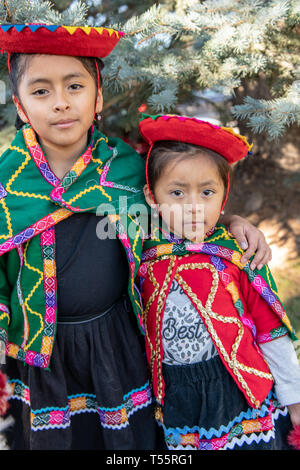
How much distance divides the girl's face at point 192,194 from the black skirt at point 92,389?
0.37m

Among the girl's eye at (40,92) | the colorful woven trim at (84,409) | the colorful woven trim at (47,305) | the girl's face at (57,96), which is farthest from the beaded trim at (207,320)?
the girl's eye at (40,92)

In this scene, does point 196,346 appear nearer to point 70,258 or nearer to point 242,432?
point 242,432

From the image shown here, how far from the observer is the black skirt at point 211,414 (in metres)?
1.34

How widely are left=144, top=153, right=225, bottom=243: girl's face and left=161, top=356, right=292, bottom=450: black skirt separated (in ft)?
1.46

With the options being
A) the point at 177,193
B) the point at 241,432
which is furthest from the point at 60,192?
the point at 241,432

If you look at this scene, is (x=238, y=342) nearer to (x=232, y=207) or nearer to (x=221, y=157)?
(x=221, y=157)

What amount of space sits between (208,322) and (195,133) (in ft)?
1.96

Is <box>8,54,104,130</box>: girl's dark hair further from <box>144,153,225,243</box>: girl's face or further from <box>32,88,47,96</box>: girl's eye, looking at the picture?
<box>144,153,225,243</box>: girl's face

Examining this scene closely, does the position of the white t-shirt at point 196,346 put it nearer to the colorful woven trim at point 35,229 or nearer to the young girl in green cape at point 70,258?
the young girl in green cape at point 70,258

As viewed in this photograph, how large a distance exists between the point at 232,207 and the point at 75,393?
251 cm

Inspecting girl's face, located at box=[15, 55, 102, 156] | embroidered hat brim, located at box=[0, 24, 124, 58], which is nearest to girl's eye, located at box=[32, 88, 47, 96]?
girl's face, located at box=[15, 55, 102, 156]

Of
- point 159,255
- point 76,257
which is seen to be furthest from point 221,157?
point 76,257

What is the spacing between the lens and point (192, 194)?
1.31 metres

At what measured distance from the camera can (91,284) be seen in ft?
4.44
